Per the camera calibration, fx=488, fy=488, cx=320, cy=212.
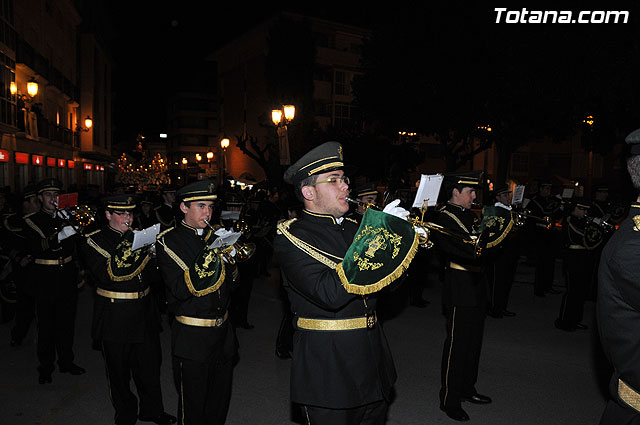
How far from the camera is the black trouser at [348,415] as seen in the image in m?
3.04

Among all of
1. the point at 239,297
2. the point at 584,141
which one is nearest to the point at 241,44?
the point at 584,141

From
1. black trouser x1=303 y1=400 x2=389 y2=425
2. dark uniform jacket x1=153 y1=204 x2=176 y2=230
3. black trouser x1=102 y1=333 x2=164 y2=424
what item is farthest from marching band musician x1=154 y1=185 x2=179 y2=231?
black trouser x1=303 y1=400 x2=389 y2=425

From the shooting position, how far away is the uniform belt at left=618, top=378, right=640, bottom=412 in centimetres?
248

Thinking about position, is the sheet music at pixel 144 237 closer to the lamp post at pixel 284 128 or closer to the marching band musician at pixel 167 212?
the marching band musician at pixel 167 212

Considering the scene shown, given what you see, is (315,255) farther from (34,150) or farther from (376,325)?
(34,150)

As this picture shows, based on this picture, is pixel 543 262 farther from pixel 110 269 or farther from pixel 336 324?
pixel 110 269

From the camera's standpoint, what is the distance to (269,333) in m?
8.46

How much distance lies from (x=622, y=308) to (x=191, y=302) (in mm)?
3143

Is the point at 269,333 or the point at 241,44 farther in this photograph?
the point at 241,44

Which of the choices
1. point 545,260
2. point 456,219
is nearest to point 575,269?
point 545,260

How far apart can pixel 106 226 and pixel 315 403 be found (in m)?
3.32

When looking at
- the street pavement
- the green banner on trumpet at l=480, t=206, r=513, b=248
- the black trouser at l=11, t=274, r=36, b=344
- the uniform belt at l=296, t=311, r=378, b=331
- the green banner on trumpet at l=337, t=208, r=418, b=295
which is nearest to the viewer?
the green banner on trumpet at l=337, t=208, r=418, b=295

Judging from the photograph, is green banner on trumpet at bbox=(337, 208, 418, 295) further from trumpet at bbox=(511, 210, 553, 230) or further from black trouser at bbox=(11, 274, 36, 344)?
black trouser at bbox=(11, 274, 36, 344)

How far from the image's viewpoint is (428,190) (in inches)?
142
